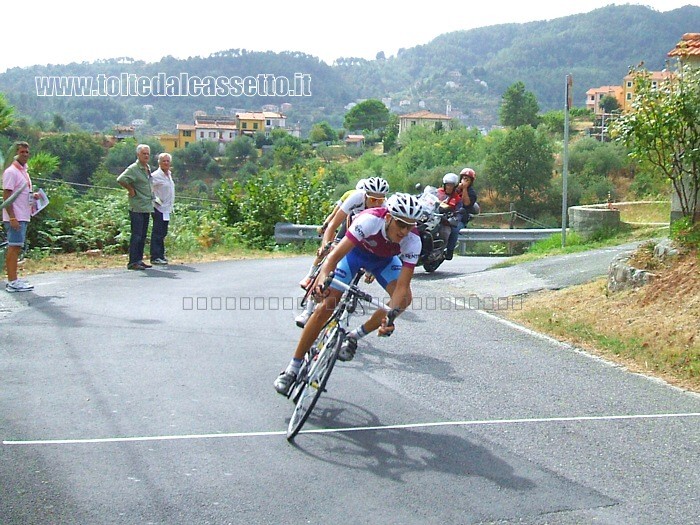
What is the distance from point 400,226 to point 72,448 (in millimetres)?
2812

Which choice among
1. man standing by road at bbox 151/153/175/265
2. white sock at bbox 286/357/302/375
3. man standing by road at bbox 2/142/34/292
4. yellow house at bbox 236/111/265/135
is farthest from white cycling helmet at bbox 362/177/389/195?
yellow house at bbox 236/111/265/135

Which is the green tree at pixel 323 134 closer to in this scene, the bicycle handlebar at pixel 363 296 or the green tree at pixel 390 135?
the green tree at pixel 390 135

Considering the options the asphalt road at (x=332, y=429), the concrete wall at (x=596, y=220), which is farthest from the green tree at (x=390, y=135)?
the asphalt road at (x=332, y=429)

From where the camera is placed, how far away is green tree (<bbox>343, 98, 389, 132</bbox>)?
4855 inches

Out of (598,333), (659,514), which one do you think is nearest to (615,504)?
(659,514)

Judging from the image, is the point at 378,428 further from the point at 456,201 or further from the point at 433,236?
the point at 456,201

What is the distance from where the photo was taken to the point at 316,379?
6.59m

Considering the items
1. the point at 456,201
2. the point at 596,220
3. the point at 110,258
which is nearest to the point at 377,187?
the point at 456,201

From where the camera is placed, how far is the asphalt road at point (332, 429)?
514 centimetres

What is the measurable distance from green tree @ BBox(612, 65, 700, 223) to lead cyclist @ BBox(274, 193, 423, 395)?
5.63m

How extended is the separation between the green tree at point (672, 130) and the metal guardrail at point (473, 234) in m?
9.18

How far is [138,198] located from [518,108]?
4280 inches

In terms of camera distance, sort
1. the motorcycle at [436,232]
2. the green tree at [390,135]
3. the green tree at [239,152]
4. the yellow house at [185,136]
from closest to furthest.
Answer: the motorcycle at [436,232] < the green tree at [239,152] < the yellow house at [185,136] < the green tree at [390,135]

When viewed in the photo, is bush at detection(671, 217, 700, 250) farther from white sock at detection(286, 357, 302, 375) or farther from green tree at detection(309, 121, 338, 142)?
green tree at detection(309, 121, 338, 142)
